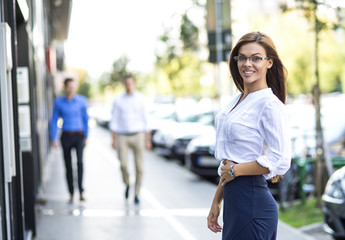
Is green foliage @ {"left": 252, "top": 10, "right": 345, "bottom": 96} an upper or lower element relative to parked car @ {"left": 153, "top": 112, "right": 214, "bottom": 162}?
upper

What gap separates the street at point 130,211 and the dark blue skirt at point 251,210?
3.81 metres

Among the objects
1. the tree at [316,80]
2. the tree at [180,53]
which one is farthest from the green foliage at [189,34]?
the tree at [316,80]

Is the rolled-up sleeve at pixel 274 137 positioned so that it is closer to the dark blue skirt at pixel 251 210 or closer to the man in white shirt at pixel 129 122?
the dark blue skirt at pixel 251 210

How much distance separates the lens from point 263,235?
2832mm

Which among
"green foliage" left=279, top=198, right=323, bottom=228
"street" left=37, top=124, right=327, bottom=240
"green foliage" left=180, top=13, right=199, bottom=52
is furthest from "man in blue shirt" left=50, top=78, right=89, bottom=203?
"green foliage" left=180, top=13, right=199, bottom=52

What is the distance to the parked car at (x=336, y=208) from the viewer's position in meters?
5.92

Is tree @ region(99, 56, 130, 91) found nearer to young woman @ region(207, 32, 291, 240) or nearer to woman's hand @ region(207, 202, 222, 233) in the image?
woman's hand @ region(207, 202, 222, 233)

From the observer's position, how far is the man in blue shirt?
340 inches

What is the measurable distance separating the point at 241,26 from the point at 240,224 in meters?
61.3

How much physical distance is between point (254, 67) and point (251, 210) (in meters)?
0.74

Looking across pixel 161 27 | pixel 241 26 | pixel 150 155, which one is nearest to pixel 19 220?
pixel 150 155

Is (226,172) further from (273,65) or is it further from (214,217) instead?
(273,65)

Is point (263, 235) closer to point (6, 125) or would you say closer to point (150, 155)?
point (6, 125)

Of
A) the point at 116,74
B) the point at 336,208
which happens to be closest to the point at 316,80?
the point at 336,208
